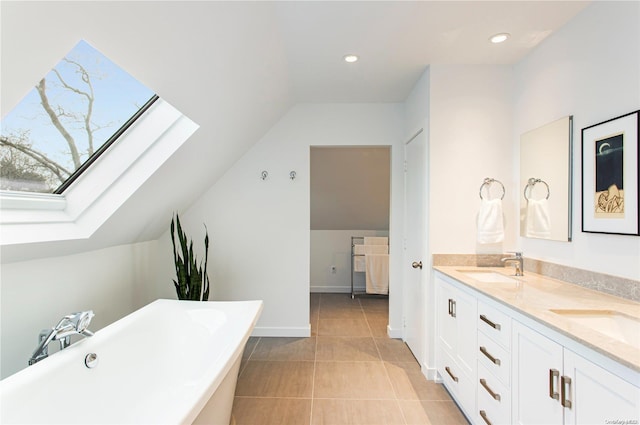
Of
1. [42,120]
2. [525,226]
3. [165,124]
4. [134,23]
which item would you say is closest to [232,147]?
[165,124]

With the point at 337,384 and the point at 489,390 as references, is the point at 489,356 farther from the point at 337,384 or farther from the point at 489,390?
the point at 337,384

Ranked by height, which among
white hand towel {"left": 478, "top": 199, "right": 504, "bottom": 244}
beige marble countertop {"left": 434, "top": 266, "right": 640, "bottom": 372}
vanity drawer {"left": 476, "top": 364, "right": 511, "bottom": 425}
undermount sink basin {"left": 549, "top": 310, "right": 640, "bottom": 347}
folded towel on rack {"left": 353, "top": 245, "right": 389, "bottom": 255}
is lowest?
vanity drawer {"left": 476, "top": 364, "right": 511, "bottom": 425}

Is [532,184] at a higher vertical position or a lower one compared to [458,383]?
higher

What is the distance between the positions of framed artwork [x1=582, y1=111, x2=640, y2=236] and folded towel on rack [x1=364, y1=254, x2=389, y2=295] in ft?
10.5

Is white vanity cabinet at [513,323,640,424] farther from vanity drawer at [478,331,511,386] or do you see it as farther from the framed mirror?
the framed mirror

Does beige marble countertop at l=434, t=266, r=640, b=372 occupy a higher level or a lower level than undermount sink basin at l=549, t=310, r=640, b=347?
higher

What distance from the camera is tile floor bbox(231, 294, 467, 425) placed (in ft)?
6.85

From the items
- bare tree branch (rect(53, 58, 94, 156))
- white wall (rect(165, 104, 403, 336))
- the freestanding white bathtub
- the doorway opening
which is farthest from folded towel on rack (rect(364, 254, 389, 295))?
bare tree branch (rect(53, 58, 94, 156))

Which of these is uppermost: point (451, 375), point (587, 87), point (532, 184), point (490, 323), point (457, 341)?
point (587, 87)

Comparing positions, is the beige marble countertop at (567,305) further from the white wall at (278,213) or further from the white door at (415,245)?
the white wall at (278,213)

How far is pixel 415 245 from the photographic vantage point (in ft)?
9.62

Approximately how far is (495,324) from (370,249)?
10.9 ft

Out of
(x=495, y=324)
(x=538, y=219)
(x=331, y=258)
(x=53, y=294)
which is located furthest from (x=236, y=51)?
(x=331, y=258)

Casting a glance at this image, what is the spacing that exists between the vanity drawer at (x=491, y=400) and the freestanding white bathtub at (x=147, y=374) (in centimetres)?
136
